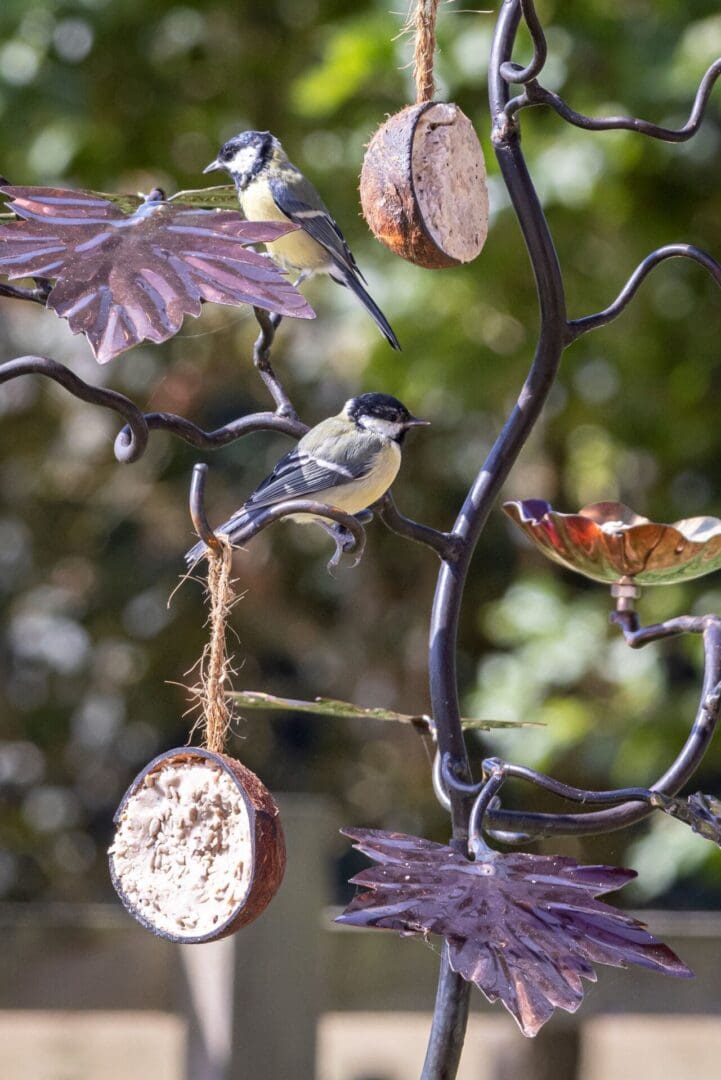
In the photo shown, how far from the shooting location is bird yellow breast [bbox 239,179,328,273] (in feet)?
3.90

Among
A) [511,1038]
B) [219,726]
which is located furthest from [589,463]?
[219,726]

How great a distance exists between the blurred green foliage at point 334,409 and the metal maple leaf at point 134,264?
1.75 ft

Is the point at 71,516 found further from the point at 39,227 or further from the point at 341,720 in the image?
the point at 39,227

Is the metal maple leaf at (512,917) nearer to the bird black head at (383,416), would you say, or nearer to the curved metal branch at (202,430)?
the curved metal branch at (202,430)

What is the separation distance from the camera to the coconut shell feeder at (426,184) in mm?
946

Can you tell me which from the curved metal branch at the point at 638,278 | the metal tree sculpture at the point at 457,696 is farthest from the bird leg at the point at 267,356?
the curved metal branch at the point at 638,278

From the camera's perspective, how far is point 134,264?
0.80 metres

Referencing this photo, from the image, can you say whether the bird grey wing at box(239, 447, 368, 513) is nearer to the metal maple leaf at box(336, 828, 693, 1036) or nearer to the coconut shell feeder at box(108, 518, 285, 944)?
the coconut shell feeder at box(108, 518, 285, 944)

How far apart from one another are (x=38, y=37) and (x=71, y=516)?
1.51 meters

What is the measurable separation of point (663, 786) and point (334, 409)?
2.57 m

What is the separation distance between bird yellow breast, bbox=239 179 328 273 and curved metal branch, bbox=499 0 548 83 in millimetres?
280

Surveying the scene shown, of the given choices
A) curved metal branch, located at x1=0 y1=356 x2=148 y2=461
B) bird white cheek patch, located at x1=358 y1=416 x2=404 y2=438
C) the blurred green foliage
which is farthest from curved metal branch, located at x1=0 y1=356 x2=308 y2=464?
the blurred green foliage

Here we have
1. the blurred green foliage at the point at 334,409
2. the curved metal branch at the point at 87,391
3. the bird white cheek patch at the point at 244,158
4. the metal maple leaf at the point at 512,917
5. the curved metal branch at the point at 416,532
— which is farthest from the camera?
the blurred green foliage at the point at 334,409

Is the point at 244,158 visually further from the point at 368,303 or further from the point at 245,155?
the point at 368,303
